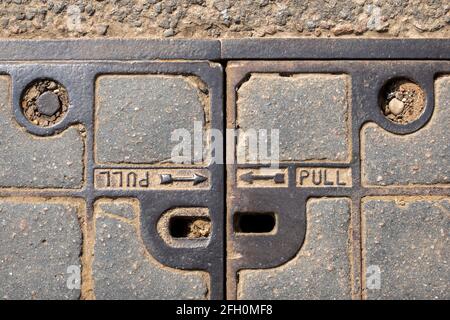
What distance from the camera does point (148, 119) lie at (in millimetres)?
1109

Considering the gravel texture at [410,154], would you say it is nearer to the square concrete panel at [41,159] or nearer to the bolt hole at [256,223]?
the bolt hole at [256,223]

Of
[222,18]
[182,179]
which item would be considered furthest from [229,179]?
[222,18]

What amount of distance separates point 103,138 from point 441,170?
0.69 m

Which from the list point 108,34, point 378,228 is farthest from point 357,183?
point 108,34

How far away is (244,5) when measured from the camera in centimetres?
114

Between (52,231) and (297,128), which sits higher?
(297,128)

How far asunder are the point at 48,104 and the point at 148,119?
21 centimetres

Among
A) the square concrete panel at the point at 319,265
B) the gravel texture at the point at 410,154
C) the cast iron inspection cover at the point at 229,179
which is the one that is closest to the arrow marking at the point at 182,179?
the cast iron inspection cover at the point at 229,179

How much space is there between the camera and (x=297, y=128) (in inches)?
43.6

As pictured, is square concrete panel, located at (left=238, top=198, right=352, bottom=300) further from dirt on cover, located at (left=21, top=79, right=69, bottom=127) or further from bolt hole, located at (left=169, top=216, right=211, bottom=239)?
dirt on cover, located at (left=21, top=79, right=69, bottom=127)

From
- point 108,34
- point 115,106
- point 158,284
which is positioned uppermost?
point 108,34

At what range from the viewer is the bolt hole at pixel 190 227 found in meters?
1.13

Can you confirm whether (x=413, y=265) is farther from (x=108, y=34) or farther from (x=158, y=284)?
(x=108, y=34)

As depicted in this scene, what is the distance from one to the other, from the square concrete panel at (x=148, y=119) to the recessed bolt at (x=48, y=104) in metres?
0.09
